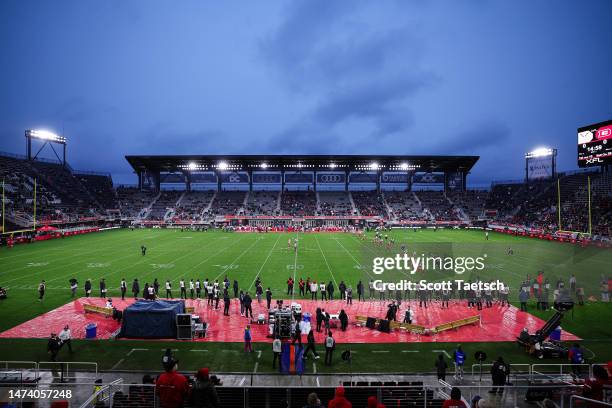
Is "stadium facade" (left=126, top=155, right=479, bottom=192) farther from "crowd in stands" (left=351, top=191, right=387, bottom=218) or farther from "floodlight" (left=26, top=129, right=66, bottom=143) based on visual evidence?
"floodlight" (left=26, top=129, right=66, bottom=143)

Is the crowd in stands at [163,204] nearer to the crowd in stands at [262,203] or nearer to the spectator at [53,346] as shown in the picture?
the crowd in stands at [262,203]

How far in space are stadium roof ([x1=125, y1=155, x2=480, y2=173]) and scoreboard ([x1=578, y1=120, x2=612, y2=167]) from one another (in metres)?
51.0

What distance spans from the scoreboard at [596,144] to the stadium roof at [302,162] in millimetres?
50996

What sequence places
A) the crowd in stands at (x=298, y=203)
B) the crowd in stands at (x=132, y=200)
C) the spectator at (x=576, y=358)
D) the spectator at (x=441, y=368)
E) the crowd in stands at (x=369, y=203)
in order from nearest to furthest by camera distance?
the spectator at (x=441, y=368) → the spectator at (x=576, y=358) → the crowd in stands at (x=369, y=203) → the crowd in stands at (x=298, y=203) → the crowd in stands at (x=132, y=200)

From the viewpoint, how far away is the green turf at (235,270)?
544 inches

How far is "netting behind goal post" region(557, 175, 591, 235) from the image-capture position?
47.9 metres

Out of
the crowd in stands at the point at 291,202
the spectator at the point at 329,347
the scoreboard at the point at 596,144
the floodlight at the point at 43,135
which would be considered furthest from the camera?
the floodlight at the point at 43,135

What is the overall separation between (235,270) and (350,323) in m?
13.5

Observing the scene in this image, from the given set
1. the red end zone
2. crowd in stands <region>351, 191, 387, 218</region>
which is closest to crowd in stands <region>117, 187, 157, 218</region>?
crowd in stands <region>351, 191, 387, 218</region>

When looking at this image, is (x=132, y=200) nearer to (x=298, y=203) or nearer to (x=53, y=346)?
(x=298, y=203)

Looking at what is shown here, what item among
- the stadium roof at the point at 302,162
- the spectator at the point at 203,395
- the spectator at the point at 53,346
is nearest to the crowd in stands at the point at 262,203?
the stadium roof at the point at 302,162

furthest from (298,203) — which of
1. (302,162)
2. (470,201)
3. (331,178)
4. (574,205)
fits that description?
(574,205)

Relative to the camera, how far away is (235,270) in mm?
28562

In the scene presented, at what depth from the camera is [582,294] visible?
67.6ft
